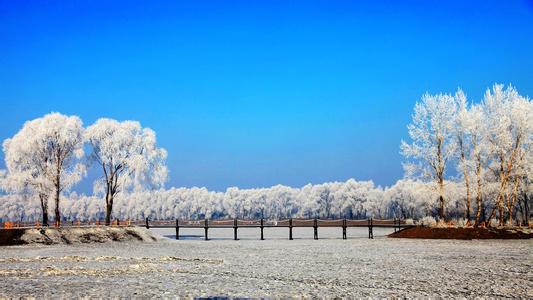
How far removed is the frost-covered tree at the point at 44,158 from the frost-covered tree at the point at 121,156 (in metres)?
2.44

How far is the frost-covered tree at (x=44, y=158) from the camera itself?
45.2 m

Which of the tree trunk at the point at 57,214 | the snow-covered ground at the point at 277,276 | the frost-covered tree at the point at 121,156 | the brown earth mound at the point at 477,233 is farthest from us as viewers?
the frost-covered tree at the point at 121,156

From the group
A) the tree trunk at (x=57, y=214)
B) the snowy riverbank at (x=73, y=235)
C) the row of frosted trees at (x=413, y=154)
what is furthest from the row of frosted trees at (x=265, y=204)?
the tree trunk at (x=57, y=214)

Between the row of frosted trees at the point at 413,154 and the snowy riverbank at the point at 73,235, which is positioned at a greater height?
the row of frosted trees at the point at 413,154

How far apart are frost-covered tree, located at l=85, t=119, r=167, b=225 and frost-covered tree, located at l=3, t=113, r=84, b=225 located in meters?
2.44

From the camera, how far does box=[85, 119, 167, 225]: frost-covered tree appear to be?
48406 millimetres

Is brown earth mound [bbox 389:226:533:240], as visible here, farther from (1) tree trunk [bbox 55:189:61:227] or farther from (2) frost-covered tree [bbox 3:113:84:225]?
(2) frost-covered tree [bbox 3:113:84:225]

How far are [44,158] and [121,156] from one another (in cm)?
708

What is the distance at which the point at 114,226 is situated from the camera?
41.6m

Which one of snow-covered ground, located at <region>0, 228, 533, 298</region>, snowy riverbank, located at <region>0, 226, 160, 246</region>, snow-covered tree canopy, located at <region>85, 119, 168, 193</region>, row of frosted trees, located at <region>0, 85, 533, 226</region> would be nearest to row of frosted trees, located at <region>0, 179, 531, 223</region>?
row of frosted trees, located at <region>0, 85, 533, 226</region>

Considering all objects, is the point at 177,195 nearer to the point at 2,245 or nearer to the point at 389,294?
the point at 2,245

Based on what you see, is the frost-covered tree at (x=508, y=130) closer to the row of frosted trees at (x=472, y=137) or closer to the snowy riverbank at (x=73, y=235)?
the row of frosted trees at (x=472, y=137)

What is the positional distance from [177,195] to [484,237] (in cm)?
15441

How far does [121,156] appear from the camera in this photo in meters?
49.0
